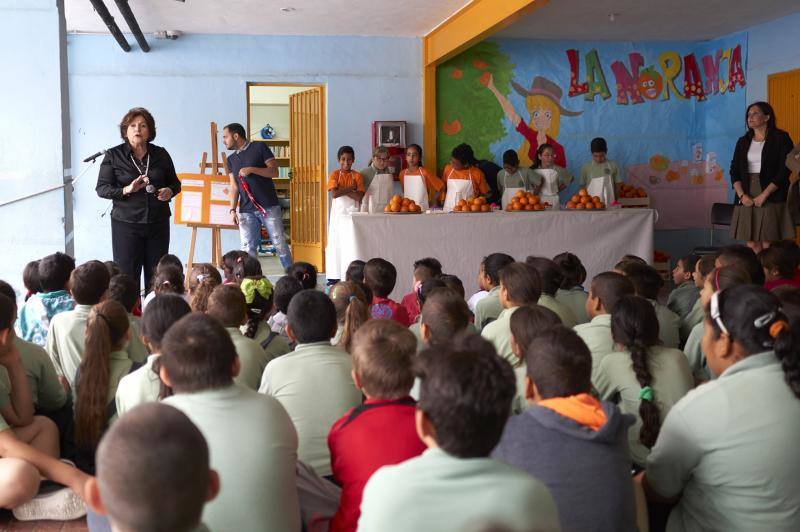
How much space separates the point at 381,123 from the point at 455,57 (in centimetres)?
118

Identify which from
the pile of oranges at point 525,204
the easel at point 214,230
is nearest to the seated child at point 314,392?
the pile of oranges at point 525,204

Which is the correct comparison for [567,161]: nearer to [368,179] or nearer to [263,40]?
[368,179]

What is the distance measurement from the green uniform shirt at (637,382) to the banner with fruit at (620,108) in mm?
7102

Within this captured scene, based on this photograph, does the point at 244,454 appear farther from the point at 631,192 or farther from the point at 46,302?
the point at 631,192

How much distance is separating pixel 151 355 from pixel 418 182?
6.22 meters

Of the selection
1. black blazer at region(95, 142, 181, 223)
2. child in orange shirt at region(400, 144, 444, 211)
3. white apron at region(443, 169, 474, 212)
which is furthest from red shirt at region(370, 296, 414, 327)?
child in orange shirt at region(400, 144, 444, 211)

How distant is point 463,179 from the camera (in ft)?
27.8

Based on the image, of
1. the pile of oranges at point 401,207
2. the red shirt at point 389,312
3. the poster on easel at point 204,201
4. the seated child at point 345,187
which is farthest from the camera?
the poster on easel at point 204,201

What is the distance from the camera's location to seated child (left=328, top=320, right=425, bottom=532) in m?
1.99

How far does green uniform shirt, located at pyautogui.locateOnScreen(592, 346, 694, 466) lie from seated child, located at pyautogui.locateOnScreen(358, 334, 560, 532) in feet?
4.12

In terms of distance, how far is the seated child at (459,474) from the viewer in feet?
4.38

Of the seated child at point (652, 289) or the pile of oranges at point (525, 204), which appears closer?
the seated child at point (652, 289)

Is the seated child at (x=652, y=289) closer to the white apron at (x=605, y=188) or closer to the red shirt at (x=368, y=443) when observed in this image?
the red shirt at (x=368, y=443)

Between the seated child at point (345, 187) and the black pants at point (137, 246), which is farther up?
the seated child at point (345, 187)
